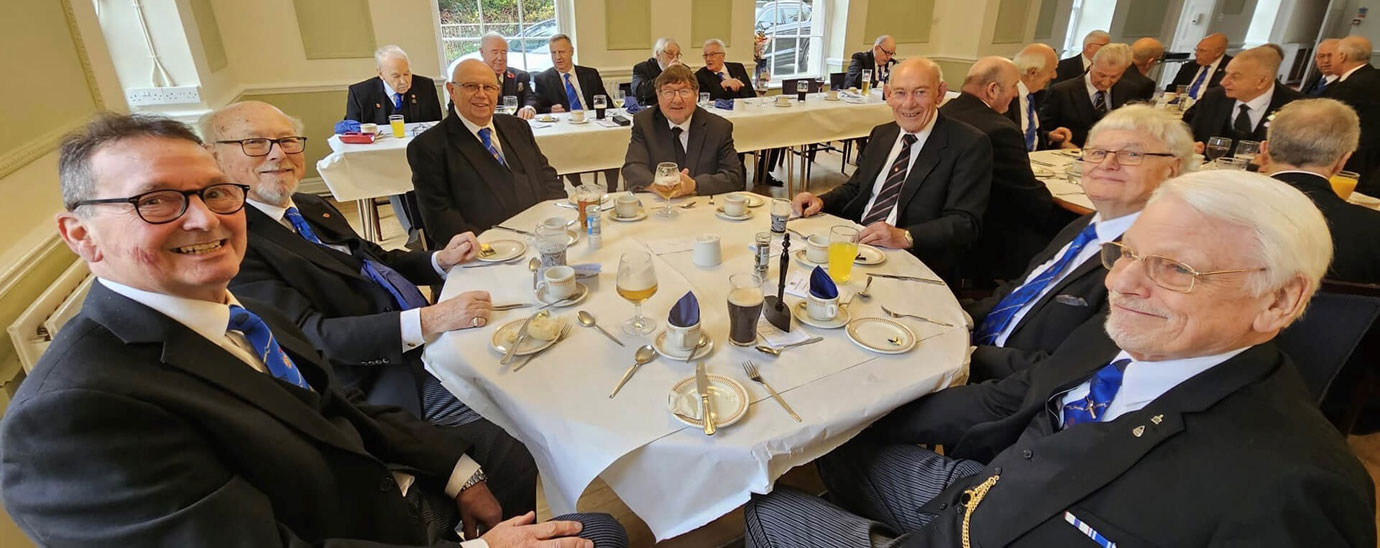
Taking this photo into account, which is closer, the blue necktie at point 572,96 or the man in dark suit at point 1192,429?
the man in dark suit at point 1192,429

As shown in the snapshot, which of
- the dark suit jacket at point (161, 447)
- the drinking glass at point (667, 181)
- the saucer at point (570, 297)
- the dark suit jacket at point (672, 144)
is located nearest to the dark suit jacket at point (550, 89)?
the dark suit jacket at point (672, 144)

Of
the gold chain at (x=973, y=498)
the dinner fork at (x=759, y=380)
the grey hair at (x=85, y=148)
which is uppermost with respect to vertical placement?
the grey hair at (x=85, y=148)

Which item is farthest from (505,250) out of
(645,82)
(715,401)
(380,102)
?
(645,82)

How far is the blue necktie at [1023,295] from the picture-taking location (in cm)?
186

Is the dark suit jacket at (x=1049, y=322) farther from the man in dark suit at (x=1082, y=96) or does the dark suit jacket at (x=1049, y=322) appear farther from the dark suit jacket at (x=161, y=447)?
the man in dark suit at (x=1082, y=96)

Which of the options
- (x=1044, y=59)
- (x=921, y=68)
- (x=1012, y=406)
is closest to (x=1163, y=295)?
(x=1012, y=406)

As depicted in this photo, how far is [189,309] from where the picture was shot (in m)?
1.00

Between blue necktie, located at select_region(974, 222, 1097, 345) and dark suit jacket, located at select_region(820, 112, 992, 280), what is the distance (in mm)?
421

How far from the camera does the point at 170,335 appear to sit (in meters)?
0.92

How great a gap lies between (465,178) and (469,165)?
0.06 metres

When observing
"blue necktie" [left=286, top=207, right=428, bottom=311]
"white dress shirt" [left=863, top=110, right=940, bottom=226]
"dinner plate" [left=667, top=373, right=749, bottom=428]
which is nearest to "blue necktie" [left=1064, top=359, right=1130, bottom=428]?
"dinner plate" [left=667, top=373, right=749, bottom=428]

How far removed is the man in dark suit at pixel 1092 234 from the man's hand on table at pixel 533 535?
1.29 metres

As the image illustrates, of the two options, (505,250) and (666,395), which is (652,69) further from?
(666,395)

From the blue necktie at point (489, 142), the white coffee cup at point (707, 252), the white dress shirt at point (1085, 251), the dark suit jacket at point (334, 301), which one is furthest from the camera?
the blue necktie at point (489, 142)
